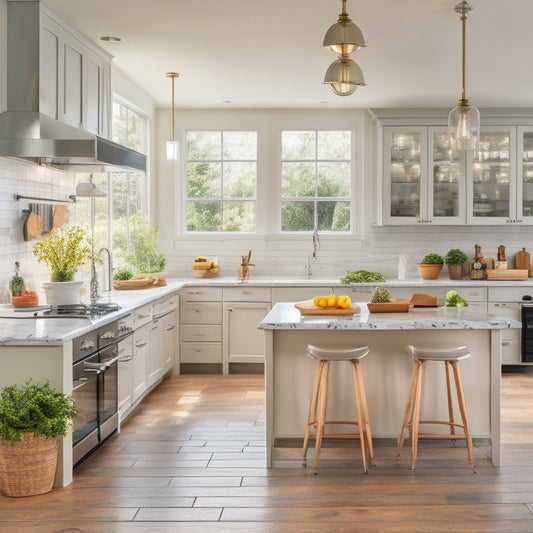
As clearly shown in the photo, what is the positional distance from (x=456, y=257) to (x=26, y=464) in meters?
5.26

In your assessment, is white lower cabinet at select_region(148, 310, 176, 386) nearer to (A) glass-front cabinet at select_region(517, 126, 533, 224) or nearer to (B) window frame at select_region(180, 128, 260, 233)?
(B) window frame at select_region(180, 128, 260, 233)

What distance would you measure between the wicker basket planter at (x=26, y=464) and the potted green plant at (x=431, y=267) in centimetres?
485

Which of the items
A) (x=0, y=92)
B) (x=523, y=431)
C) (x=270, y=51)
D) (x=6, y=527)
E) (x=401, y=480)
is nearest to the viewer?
(x=6, y=527)

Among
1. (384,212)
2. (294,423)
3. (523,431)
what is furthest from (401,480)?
(384,212)

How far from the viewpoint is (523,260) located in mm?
7895

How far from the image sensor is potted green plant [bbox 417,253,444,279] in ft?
25.1

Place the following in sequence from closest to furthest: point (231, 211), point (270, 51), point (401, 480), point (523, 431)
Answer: point (401, 480) < point (523, 431) < point (270, 51) < point (231, 211)

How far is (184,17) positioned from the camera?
467 centimetres

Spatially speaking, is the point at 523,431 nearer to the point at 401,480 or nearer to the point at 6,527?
the point at 401,480

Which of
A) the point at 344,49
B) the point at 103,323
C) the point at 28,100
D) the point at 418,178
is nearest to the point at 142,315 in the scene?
the point at 103,323

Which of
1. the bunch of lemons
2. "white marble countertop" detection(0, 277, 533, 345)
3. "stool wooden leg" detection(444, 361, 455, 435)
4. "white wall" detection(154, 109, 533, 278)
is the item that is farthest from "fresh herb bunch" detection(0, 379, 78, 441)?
"white wall" detection(154, 109, 533, 278)

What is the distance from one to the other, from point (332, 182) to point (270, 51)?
277 centimetres

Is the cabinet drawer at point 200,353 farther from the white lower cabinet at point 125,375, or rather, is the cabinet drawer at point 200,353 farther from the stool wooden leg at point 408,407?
the stool wooden leg at point 408,407

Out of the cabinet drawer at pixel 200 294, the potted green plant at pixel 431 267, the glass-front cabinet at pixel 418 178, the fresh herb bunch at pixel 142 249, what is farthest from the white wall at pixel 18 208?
the potted green plant at pixel 431 267
